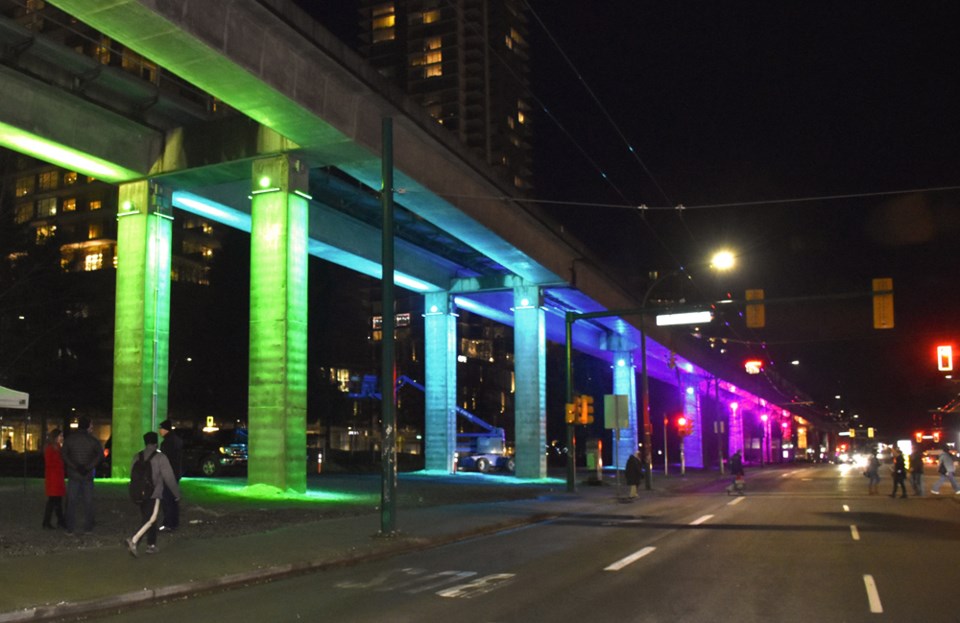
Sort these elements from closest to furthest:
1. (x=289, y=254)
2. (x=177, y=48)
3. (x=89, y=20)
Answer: (x=89, y=20) → (x=177, y=48) → (x=289, y=254)

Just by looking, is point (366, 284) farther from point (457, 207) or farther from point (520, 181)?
point (457, 207)

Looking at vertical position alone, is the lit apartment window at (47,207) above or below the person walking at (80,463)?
above

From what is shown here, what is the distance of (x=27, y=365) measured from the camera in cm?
3991

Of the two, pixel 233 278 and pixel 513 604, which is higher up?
pixel 233 278

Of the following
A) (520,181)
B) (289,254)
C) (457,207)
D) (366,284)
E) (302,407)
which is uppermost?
(520,181)

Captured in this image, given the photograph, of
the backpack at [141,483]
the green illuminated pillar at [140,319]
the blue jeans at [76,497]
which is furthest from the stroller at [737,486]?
the backpack at [141,483]

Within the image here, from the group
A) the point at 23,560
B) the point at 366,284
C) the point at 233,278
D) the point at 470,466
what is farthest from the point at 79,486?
the point at 366,284

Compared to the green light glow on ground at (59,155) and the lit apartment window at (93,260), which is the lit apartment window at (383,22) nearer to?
the lit apartment window at (93,260)

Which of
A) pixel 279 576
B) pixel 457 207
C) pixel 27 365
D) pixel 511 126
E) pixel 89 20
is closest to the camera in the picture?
pixel 279 576

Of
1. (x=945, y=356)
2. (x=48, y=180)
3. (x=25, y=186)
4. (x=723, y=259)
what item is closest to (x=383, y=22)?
(x=48, y=180)

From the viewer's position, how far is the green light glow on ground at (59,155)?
21672 millimetres

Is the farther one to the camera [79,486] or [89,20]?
[89,20]

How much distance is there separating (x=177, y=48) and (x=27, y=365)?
2768 cm

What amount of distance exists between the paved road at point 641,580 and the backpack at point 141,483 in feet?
6.88
